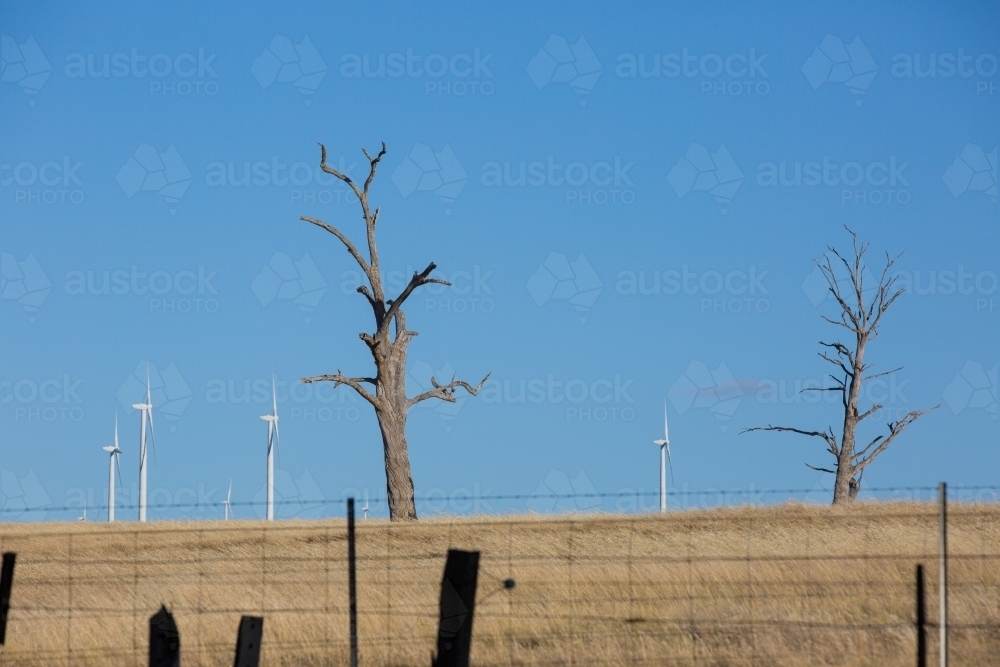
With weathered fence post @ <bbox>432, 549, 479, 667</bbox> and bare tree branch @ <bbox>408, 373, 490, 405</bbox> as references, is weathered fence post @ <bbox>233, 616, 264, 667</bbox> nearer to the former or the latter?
weathered fence post @ <bbox>432, 549, 479, 667</bbox>

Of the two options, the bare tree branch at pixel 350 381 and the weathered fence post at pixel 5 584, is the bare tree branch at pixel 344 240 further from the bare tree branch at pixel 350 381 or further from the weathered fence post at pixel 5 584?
the weathered fence post at pixel 5 584

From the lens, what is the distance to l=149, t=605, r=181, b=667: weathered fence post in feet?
30.8

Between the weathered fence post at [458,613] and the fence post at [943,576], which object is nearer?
the fence post at [943,576]

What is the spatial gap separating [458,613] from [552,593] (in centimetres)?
630

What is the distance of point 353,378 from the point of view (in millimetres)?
28297

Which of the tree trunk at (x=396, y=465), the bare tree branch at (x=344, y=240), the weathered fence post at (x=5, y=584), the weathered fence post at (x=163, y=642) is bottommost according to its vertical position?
the weathered fence post at (x=163, y=642)

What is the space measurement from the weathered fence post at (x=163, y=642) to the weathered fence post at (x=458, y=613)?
2.02m

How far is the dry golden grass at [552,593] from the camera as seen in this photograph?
1231cm

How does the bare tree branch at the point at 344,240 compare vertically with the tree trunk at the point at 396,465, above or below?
above

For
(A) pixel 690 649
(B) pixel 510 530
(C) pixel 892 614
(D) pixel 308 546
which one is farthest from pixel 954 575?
(D) pixel 308 546

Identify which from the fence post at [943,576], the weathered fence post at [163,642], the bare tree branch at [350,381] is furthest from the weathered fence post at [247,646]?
the bare tree branch at [350,381]

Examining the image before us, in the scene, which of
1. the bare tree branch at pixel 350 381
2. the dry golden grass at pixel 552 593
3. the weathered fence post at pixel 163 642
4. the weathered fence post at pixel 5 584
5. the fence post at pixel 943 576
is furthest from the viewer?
the bare tree branch at pixel 350 381

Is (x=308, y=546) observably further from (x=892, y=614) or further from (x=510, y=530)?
(x=892, y=614)

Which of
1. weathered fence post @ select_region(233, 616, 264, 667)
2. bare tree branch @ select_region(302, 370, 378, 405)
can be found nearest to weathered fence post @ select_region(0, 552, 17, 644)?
weathered fence post @ select_region(233, 616, 264, 667)
